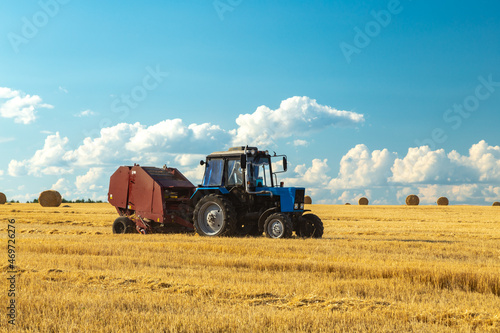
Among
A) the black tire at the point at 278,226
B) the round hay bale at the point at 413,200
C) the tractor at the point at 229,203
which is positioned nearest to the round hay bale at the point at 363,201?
the round hay bale at the point at 413,200

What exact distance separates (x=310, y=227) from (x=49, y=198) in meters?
36.0

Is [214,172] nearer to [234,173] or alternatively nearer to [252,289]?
[234,173]

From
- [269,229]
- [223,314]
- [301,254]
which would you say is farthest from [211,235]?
[223,314]

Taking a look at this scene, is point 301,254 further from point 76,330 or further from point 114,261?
point 76,330

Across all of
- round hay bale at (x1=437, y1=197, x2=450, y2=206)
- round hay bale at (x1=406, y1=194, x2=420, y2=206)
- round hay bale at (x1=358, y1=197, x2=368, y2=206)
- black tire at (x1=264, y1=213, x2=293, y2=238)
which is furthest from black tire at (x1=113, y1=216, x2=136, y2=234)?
round hay bale at (x1=437, y1=197, x2=450, y2=206)

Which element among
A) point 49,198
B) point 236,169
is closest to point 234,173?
point 236,169

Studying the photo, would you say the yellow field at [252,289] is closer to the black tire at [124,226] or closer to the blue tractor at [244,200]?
the blue tractor at [244,200]

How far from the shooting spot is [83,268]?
967 centimetres

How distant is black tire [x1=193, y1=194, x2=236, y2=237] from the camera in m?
15.7

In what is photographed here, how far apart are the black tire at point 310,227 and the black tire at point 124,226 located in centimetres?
591

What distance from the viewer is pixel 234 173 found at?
16078mm

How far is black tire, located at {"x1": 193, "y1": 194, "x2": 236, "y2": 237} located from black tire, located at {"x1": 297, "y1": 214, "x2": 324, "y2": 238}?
2091 mm

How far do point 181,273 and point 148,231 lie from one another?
359 inches

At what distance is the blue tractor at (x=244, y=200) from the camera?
15.7 meters
